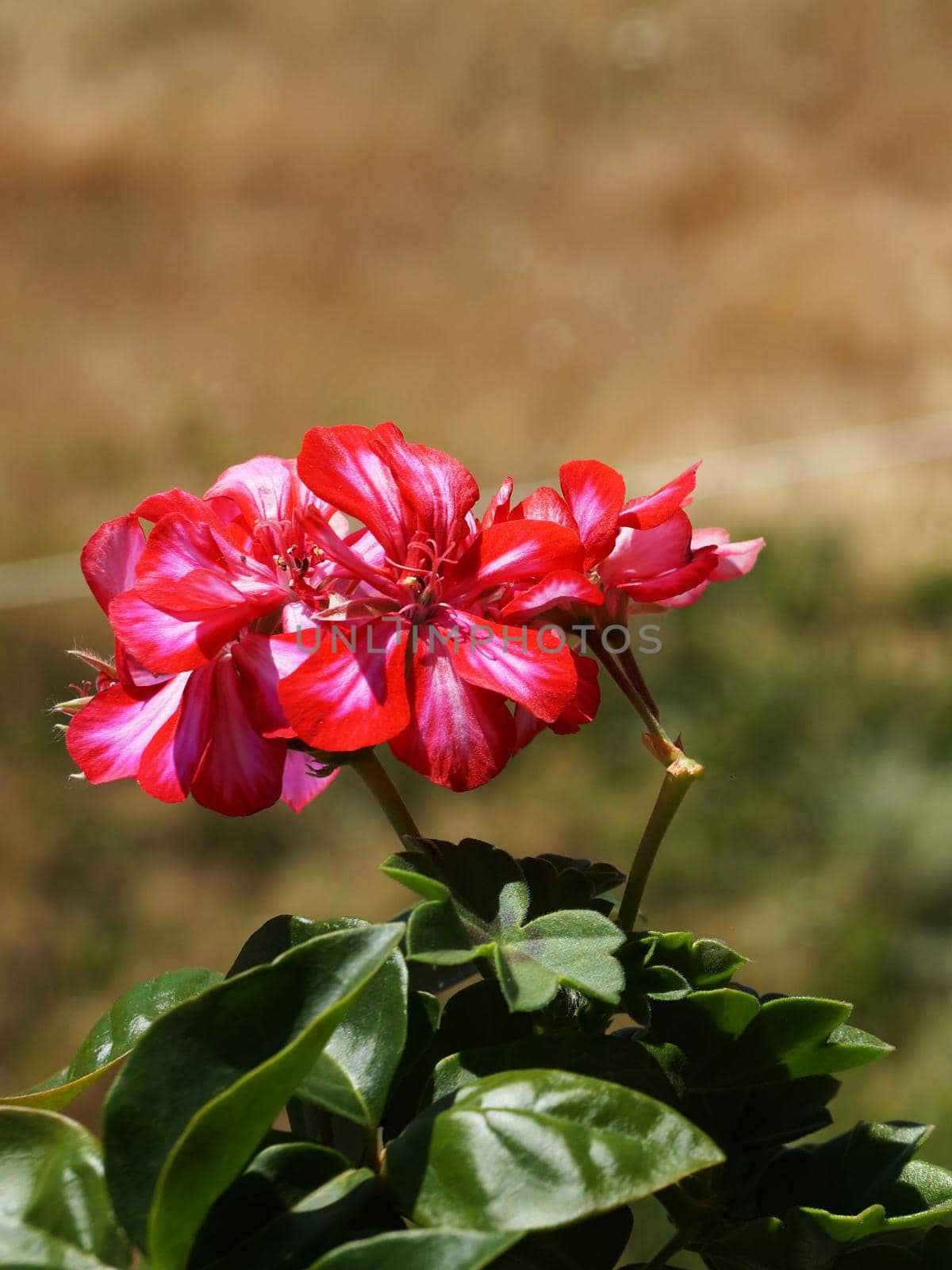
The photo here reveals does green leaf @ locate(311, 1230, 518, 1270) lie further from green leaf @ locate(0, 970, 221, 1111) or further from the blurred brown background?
the blurred brown background

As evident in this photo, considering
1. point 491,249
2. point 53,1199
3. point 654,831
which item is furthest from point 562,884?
point 491,249

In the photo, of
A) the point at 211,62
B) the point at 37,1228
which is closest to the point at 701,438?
the point at 211,62

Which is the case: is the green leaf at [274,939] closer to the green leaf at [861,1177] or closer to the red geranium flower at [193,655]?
the red geranium flower at [193,655]

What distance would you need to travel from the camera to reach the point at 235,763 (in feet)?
1.07

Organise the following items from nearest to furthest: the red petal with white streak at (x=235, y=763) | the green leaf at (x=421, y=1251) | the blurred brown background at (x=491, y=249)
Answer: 1. the green leaf at (x=421, y=1251)
2. the red petal with white streak at (x=235, y=763)
3. the blurred brown background at (x=491, y=249)

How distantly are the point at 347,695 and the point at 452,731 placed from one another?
0.03 metres

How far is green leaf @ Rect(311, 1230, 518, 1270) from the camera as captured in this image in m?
0.22

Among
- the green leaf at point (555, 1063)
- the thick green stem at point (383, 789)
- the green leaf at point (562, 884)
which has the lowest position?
the green leaf at point (555, 1063)

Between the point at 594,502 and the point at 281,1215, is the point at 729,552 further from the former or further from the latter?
the point at 281,1215

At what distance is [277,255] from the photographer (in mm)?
2025

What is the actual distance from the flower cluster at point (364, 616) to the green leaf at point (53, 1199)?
0.08 meters

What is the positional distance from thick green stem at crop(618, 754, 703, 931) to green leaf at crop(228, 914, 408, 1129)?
0.07 meters

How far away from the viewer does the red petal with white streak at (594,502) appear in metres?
0.34

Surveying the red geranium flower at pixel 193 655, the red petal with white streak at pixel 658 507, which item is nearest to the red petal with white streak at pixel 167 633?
the red geranium flower at pixel 193 655
